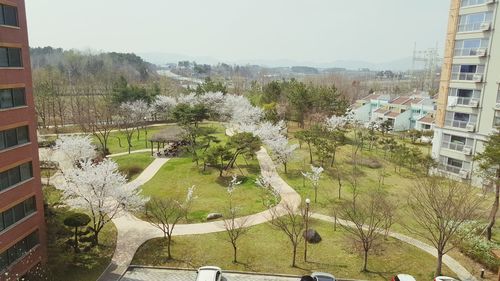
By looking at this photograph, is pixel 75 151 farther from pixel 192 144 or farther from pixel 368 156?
pixel 368 156

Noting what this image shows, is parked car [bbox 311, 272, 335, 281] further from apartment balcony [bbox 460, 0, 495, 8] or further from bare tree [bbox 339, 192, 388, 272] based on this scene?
apartment balcony [bbox 460, 0, 495, 8]

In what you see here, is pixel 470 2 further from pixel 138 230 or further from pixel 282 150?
pixel 138 230

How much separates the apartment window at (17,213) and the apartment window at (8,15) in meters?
8.76

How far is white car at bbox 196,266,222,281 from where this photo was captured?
17266 mm

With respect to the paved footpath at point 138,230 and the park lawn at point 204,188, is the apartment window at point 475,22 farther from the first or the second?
the park lawn at point 204,188

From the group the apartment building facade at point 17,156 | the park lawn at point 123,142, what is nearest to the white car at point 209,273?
the apartment building facade at point 17,156

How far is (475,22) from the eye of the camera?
3312 centimetres

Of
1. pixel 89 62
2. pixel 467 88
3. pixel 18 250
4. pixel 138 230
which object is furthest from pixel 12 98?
pixel 89 62

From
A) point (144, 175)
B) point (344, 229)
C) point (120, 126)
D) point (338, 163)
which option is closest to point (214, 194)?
point (144, 175)

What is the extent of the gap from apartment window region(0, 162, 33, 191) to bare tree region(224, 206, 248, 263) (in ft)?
36.1

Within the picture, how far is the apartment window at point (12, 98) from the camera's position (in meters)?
16.1

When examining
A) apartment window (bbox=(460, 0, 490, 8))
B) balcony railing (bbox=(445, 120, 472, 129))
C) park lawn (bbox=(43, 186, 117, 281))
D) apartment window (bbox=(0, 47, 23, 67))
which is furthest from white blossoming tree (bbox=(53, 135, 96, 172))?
apartment window (bbox=(460, 0, 490, 8))

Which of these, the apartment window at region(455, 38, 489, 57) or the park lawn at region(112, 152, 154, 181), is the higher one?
the apartment window at region(455, 38, 489, 57)

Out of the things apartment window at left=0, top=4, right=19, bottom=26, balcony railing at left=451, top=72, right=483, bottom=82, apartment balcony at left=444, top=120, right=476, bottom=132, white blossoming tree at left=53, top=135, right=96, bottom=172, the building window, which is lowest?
white blossoming tree at left=53, top=135, right=96, bottom=172
